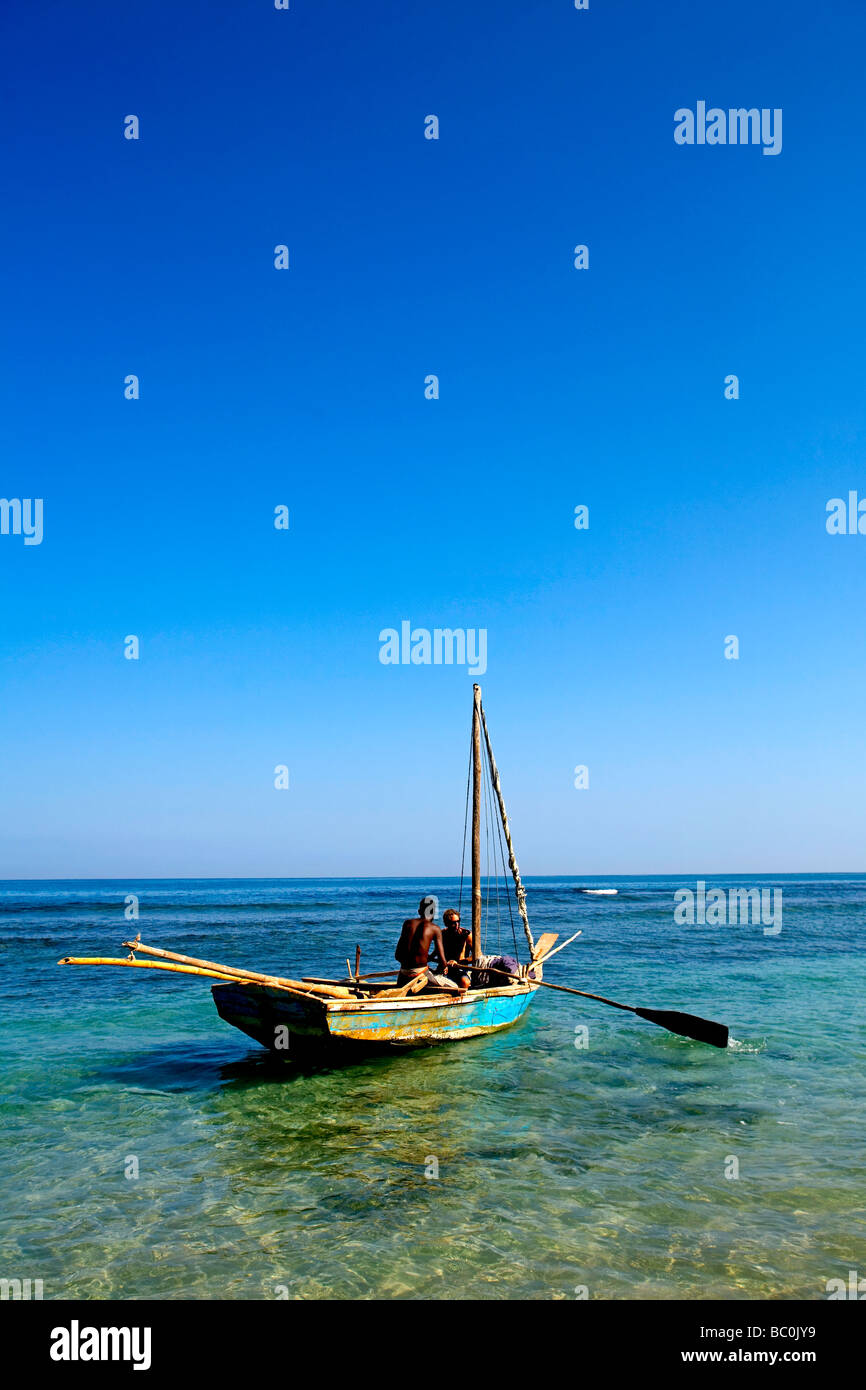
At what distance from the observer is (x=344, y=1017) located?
13555 millimetres

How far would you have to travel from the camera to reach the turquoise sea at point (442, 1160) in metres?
7.64

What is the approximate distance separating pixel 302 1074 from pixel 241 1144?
3.55 m

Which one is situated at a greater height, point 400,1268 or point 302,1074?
point 400,1268

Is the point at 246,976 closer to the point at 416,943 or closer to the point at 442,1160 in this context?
the point at 416,943

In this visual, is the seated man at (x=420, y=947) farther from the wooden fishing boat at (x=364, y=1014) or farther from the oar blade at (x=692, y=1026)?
the oar blade at (x=692, y=1026)

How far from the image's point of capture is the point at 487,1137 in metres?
11.5

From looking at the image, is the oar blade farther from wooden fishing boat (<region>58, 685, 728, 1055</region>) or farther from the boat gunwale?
the boat gunwale

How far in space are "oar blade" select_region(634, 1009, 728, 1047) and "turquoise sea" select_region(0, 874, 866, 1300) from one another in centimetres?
66

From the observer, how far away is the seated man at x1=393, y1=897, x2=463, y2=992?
627 inches

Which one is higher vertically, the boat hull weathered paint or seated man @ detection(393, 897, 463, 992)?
seated man @ detection(393, 897, 463, 992)

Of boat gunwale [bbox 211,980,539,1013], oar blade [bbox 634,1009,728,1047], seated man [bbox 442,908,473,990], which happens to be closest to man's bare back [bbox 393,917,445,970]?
boat gunwale [bbox 211,980,539,1013]

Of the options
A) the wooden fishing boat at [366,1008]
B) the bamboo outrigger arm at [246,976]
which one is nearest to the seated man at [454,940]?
the wooden fishing boat at [366,1008]
